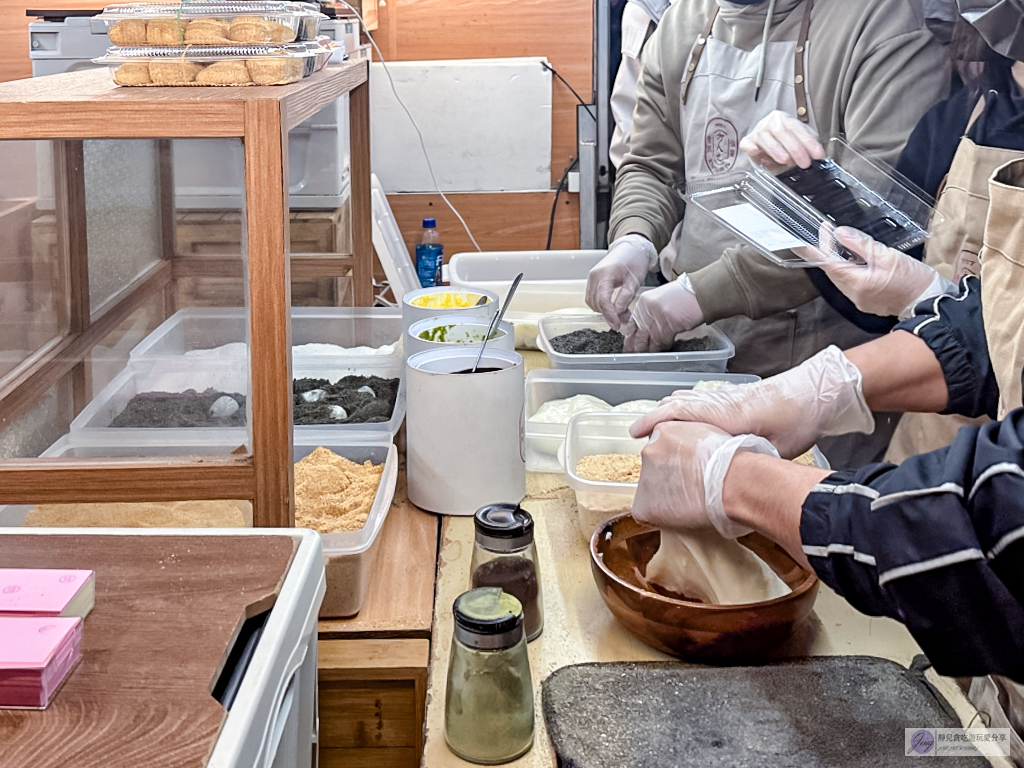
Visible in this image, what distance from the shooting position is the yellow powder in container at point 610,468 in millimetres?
1310

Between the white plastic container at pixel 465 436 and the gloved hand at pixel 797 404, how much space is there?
18 centimetres

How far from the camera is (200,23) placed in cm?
112

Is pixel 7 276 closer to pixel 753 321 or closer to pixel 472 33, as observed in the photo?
pixel 753 321

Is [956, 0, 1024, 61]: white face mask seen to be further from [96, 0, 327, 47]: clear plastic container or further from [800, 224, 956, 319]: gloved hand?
[96, 0, 327, 47]: clear plastic container

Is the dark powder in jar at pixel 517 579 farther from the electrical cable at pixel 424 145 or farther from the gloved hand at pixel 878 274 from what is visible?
the electrical cable at pixel 424 145

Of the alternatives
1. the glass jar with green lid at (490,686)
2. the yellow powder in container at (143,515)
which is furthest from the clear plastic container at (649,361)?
the glass jar with green lid at (490,686)

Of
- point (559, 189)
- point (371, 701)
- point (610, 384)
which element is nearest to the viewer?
point (371, 701)

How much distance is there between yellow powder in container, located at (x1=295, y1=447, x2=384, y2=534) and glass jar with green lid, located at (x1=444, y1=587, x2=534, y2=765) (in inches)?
11.9

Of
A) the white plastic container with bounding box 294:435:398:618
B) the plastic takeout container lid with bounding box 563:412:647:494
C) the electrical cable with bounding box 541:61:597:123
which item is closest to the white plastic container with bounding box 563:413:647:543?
the plastic takeout container lid with bounding box 563:412:647:494

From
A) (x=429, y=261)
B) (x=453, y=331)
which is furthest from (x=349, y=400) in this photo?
(x=429, y=261)

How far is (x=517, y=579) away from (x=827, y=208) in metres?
0.88

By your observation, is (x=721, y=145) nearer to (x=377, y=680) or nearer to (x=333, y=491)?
(x=333, y=491)

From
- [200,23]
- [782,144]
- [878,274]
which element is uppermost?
[200,23]

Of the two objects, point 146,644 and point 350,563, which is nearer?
point 146,644
